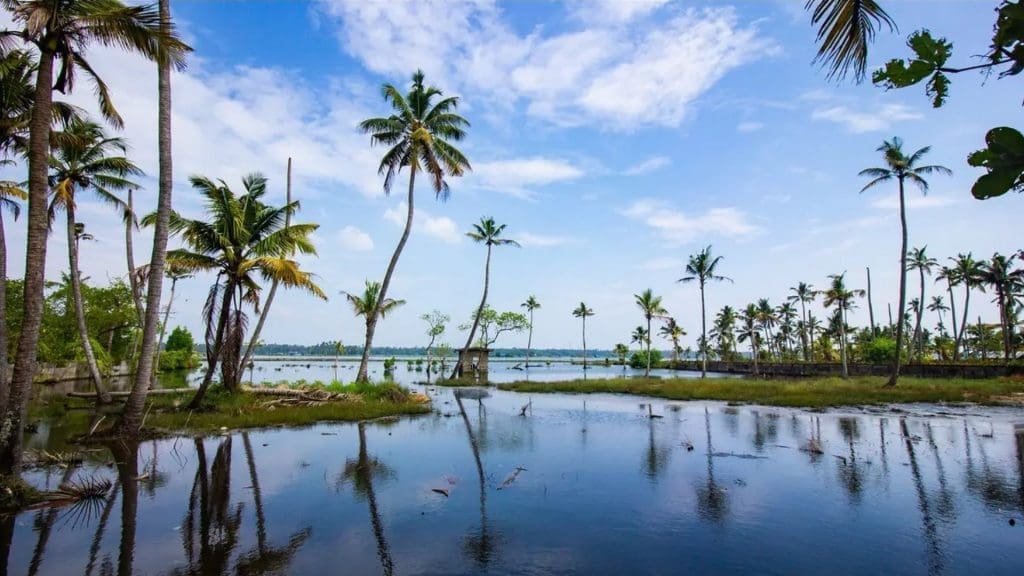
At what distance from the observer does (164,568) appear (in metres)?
6.62

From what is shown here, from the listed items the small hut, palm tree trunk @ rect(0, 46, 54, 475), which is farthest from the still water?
the small hut

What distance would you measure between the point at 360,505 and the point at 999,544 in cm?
1065

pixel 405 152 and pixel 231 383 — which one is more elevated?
pixel 405 152

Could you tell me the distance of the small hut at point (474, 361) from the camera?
46062mm

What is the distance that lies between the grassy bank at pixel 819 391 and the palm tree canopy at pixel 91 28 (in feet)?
95.6

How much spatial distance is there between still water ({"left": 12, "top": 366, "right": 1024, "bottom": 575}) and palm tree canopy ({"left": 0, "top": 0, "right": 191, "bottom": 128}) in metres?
9.22

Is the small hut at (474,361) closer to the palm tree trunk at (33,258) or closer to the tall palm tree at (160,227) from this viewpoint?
the tall palm tree at (160,227)

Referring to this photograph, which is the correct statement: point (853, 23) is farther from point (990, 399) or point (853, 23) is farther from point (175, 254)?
point (990, 399)

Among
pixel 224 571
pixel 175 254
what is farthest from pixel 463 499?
pixel 175 254

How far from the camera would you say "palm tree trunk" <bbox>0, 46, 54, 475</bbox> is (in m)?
9.93

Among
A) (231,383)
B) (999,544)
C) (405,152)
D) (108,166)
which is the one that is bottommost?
(999,544)

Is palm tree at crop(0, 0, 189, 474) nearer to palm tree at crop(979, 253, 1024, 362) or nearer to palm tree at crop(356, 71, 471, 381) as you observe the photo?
palm tree at crop(356, 71, 471, 381)

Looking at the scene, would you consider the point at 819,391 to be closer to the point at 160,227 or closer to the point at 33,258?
the point at 160,227

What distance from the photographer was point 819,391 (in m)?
31.0
